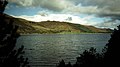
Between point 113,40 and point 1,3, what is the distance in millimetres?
13403

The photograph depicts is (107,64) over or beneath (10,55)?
beneath

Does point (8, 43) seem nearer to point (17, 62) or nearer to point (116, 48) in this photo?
point (17, 62)

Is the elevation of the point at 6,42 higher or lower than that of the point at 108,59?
higher

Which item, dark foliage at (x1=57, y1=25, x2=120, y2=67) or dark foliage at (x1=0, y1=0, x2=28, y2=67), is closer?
dark foliage at (x1=0, y1=0, x2=28, y2=67)

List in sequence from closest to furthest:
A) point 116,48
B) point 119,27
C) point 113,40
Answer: point 116,48 → point 113,40 → point 119,27

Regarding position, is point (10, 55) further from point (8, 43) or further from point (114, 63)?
point (114, 63)

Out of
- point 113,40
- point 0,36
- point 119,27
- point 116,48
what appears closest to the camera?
point 0,36

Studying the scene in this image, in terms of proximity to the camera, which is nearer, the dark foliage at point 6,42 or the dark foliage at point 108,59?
the dark foliage at point 6,42

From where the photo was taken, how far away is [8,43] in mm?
13070

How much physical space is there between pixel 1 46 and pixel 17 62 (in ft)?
4.64

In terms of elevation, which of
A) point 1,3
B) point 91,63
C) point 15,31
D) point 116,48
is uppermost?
point 1,3

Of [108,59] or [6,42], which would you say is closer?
[6,42]

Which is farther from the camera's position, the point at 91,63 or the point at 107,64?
the point at 91,63

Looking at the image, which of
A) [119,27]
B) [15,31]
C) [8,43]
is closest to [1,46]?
[8,43]
